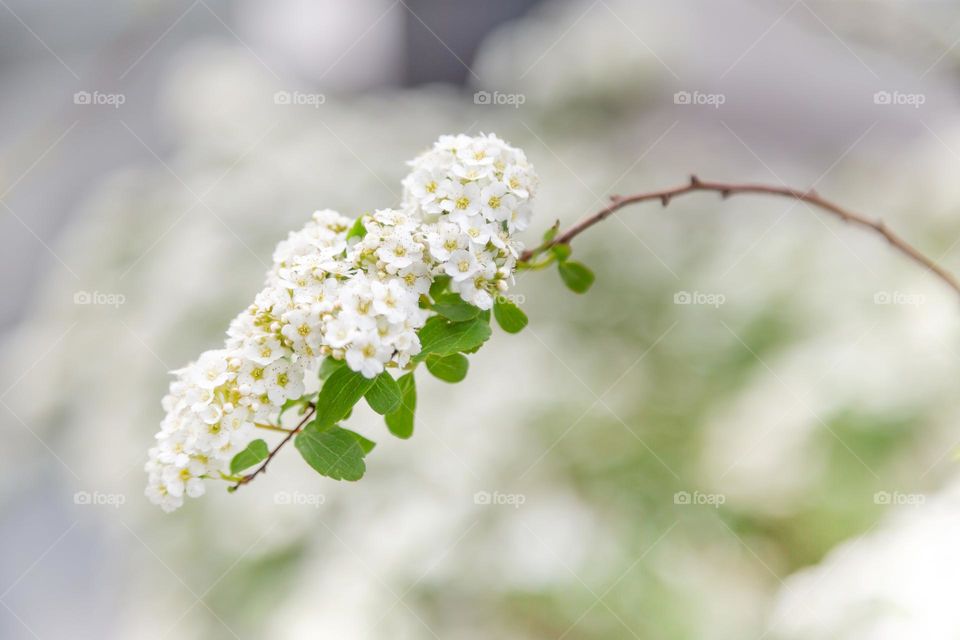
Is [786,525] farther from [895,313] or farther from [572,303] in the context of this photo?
[572,303]

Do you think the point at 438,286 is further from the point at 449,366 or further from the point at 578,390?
the point at 578,390

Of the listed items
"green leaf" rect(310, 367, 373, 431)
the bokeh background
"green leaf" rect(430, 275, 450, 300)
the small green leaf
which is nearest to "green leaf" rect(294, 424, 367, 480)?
"green leaf" rect(310, 367, 373, 431)

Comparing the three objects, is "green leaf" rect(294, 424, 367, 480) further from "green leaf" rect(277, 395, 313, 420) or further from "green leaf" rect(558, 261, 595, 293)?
"green leaf" rect(558, 261, 595, 293)

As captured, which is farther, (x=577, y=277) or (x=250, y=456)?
(x=577, y=277)

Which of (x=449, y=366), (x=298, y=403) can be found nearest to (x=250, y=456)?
(x=298, y=403)

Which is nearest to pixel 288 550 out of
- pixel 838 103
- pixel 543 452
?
pixel 543 452

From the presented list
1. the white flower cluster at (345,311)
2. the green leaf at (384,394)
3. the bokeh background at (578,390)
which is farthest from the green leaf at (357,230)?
the bokeh background at (578,390)
